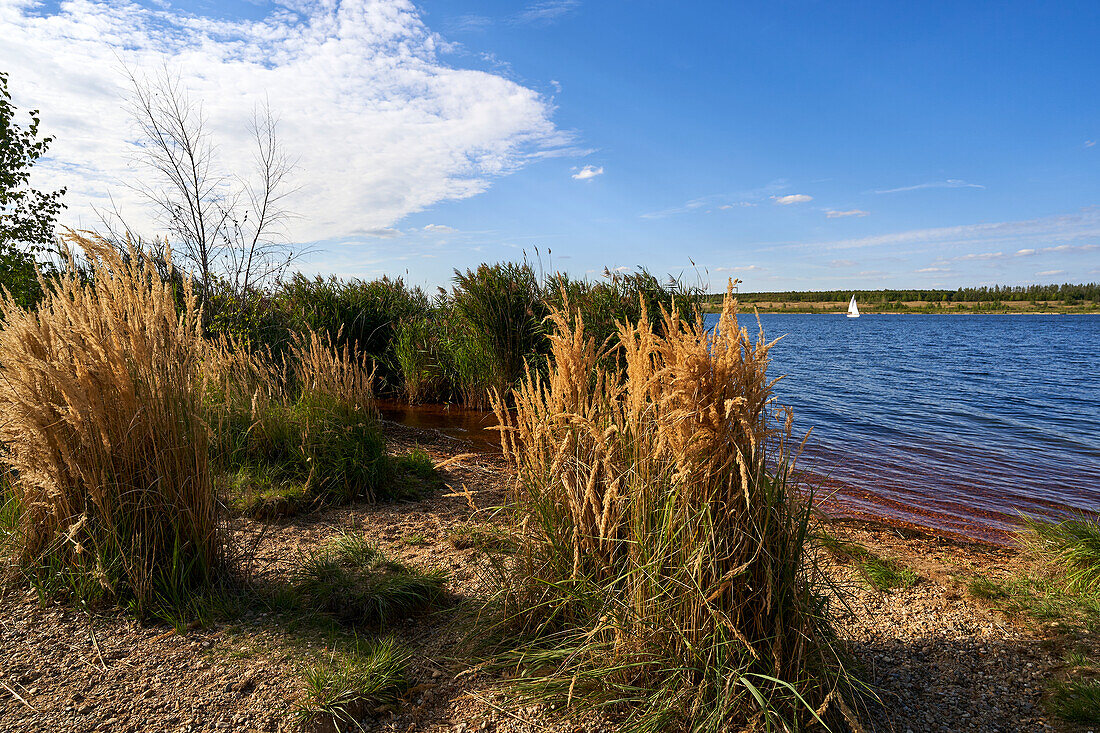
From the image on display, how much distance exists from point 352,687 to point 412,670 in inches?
13.6

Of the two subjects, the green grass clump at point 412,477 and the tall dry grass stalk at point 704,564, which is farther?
the green grass clump at point 412,477

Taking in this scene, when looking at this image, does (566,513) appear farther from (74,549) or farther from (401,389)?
(401,389)

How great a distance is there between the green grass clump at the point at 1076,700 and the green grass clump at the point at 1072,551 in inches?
59.6

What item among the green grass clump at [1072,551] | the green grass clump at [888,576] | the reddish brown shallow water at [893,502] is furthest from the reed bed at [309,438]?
the green grass clump at [1072,551]

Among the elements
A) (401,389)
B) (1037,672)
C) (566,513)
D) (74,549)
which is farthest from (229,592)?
(401,389)

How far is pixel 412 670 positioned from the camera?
277 centimetres

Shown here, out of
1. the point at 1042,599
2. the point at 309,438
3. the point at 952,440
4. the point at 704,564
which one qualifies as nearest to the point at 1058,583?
the point at 1042,599

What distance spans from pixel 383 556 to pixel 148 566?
1.30m

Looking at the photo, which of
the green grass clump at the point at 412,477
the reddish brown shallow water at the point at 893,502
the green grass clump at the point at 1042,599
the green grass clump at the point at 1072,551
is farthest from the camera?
the reddish brown shallow water at the point at 893,502

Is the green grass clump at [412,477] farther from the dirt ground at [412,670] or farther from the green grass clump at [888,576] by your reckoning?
the green grass clump at [888,576]

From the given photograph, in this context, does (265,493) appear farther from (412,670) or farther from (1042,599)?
(1042,599)

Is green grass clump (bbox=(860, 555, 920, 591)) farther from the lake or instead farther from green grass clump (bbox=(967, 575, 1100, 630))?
the lake

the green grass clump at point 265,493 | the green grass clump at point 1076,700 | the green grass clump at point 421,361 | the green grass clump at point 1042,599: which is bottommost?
the green grass clump at point 1042,599

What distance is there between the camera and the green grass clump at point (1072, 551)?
3.89m
